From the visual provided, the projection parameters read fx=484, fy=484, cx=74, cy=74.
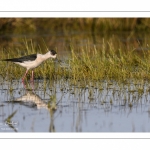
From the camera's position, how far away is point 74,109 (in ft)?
24.9

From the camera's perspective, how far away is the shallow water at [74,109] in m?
6.65

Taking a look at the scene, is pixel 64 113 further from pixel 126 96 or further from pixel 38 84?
pixel 38 84

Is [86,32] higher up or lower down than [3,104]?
higher up

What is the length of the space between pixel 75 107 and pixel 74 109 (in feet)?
0.43

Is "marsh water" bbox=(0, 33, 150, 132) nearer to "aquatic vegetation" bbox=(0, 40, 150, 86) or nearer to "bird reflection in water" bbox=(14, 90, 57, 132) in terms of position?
"bird reflection in water" bbox=(14, 90, 57, 132)

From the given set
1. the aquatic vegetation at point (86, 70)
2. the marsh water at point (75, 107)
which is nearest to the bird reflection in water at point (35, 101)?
the marsh water at point (75, 107)

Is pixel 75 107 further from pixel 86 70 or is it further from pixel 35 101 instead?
pixel 86 70

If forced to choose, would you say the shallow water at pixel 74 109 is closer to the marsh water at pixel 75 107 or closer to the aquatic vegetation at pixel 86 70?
the marsh water at pixel 75 107

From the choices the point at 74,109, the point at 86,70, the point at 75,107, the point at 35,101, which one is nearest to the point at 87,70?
the point at 86,70

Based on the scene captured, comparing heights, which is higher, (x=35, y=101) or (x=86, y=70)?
(x=86, y=70)

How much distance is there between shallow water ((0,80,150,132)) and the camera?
262 inches

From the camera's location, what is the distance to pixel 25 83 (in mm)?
10062

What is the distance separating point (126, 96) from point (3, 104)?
6.99 ft
